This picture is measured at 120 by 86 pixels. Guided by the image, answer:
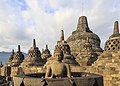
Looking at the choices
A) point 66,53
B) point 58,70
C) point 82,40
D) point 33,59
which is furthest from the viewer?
point 82,40

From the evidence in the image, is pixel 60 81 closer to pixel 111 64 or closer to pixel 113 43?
pixel 111 64

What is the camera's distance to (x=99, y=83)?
5.06m

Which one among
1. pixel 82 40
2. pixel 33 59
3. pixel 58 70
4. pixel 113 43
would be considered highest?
pixel 82 40

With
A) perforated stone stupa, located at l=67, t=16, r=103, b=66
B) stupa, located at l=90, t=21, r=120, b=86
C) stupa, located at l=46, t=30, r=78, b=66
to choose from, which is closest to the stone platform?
stupa, located at l=90, t=21, r=120, b=86

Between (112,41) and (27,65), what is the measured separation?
40.6 feet

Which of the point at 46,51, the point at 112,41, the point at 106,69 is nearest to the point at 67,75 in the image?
the point at 106,69

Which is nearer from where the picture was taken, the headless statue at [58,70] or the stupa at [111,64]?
the headless statue at [58,70]

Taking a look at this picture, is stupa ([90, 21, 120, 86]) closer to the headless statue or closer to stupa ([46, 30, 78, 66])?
stupa ([46, 30, 78, 66])

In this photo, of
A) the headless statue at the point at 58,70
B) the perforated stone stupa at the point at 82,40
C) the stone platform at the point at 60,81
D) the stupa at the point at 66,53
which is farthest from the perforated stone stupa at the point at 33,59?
the stone platform at the point at 60,81

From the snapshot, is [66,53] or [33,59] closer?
[66,53]

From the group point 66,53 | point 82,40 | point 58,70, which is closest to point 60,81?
point 58,70

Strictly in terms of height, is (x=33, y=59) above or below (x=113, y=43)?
below

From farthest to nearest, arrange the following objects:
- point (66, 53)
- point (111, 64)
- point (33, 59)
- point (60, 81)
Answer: point (33, 59)
point (66, 53)
point (111, 64)
point (60, 81)

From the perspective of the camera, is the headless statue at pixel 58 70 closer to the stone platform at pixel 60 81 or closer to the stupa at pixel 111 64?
the stone platform at pixel 60 81
